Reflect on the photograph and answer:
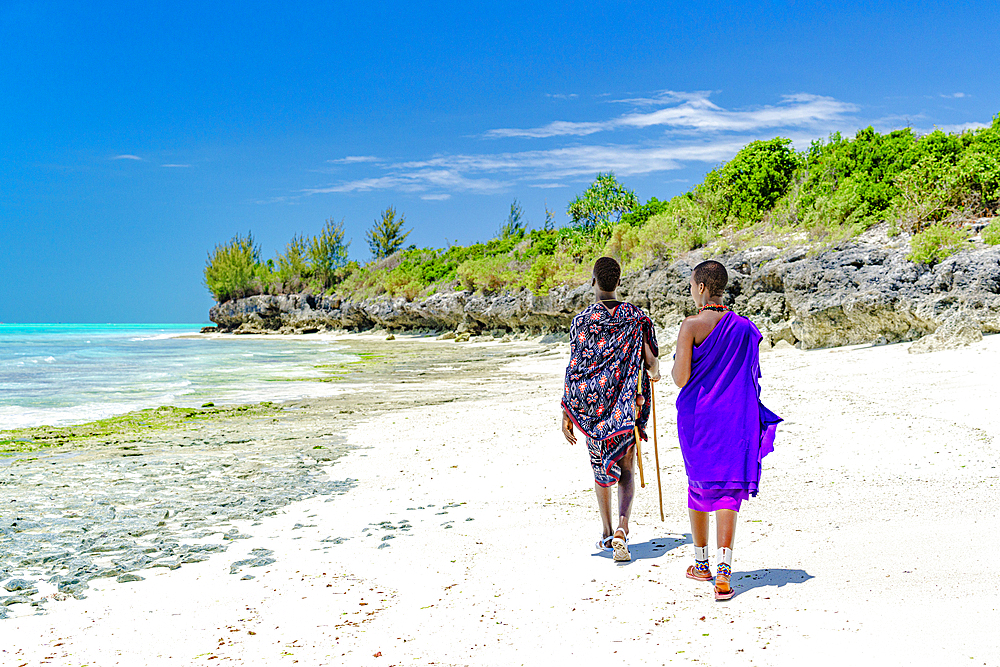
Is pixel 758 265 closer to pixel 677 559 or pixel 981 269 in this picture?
pixel 981 269

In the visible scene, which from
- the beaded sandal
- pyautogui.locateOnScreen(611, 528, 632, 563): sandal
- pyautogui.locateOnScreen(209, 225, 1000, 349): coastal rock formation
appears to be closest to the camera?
the beaded sandal

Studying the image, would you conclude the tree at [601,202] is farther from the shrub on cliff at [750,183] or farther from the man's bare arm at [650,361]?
the man's bare arm at [650,361]

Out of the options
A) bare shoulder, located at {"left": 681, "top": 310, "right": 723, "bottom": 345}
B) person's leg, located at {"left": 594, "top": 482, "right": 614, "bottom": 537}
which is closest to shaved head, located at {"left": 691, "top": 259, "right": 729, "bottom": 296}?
bare shoulder, located at {"left": 681, "top": 310, "right": 723, "bottom": 345}

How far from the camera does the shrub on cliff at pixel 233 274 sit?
70.9m

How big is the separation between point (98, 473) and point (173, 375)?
14.7 m

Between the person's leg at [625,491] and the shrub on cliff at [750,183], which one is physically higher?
the shrub on cliff at [750,183]

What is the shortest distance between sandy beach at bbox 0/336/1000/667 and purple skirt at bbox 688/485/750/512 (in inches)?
18.6

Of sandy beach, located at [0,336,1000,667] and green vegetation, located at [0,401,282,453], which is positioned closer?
sandy beach, located at [0,336,1000,667]

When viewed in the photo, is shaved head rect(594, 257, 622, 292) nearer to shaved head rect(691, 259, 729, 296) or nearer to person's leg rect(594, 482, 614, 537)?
shaved head rect(691, 259, 729, 296)

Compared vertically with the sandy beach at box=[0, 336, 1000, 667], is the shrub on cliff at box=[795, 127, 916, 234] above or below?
above

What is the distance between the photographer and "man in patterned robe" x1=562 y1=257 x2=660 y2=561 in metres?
4.23

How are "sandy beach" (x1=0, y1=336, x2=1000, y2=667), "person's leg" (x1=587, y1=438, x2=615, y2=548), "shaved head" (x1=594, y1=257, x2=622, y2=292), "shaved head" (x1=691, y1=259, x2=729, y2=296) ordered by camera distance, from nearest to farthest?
"sandy beach" (x1=0, y1=336, x2=1000, y2=667), "shaved head" (x1=691, y1=259, x2=729, y2=296), "person's leg" (x1=587, y1=438, x2=615, y2=548), "shaved head" (x1=594, y1=257, x2=622, y2=292)

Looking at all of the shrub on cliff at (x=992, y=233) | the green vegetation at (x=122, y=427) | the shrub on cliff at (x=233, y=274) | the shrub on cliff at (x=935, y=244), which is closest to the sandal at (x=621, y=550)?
the green vegetation at (x=122, y=427)

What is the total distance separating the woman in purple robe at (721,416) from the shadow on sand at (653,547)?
2.31ft
